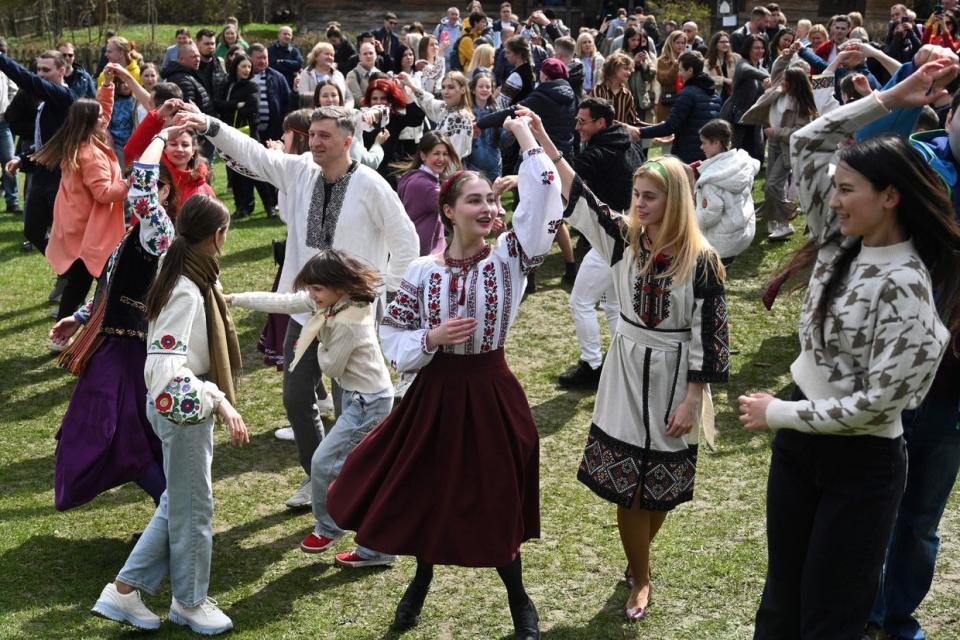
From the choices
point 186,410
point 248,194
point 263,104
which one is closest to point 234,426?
point 186,410

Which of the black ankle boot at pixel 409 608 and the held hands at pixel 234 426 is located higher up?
the held hands at pixel 234 426

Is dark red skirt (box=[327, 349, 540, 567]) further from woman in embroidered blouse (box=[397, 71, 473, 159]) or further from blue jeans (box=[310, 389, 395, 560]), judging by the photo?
woman in embroidered blouse (box=[397, 71, 473, 159])

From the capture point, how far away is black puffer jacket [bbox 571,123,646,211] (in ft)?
28.2

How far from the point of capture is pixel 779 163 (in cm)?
1082

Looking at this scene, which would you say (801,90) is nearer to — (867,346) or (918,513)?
(918,513)

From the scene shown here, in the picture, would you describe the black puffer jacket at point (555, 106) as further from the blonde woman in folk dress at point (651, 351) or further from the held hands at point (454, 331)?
the held hands at point (454, 331)

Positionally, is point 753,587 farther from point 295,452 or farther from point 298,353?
point 295,452

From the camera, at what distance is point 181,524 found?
4.45 m

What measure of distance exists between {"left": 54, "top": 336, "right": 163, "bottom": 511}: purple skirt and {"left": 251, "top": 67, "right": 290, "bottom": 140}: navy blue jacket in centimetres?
871

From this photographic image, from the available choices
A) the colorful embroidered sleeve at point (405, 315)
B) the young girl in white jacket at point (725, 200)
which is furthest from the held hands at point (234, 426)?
the young girl in white jacket at point (725, 200)

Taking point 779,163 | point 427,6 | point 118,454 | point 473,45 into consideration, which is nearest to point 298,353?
point 118,454

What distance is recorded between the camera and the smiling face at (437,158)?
752 centimetres

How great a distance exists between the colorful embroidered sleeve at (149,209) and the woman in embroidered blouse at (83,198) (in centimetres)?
242

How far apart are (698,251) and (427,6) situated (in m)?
29.0
